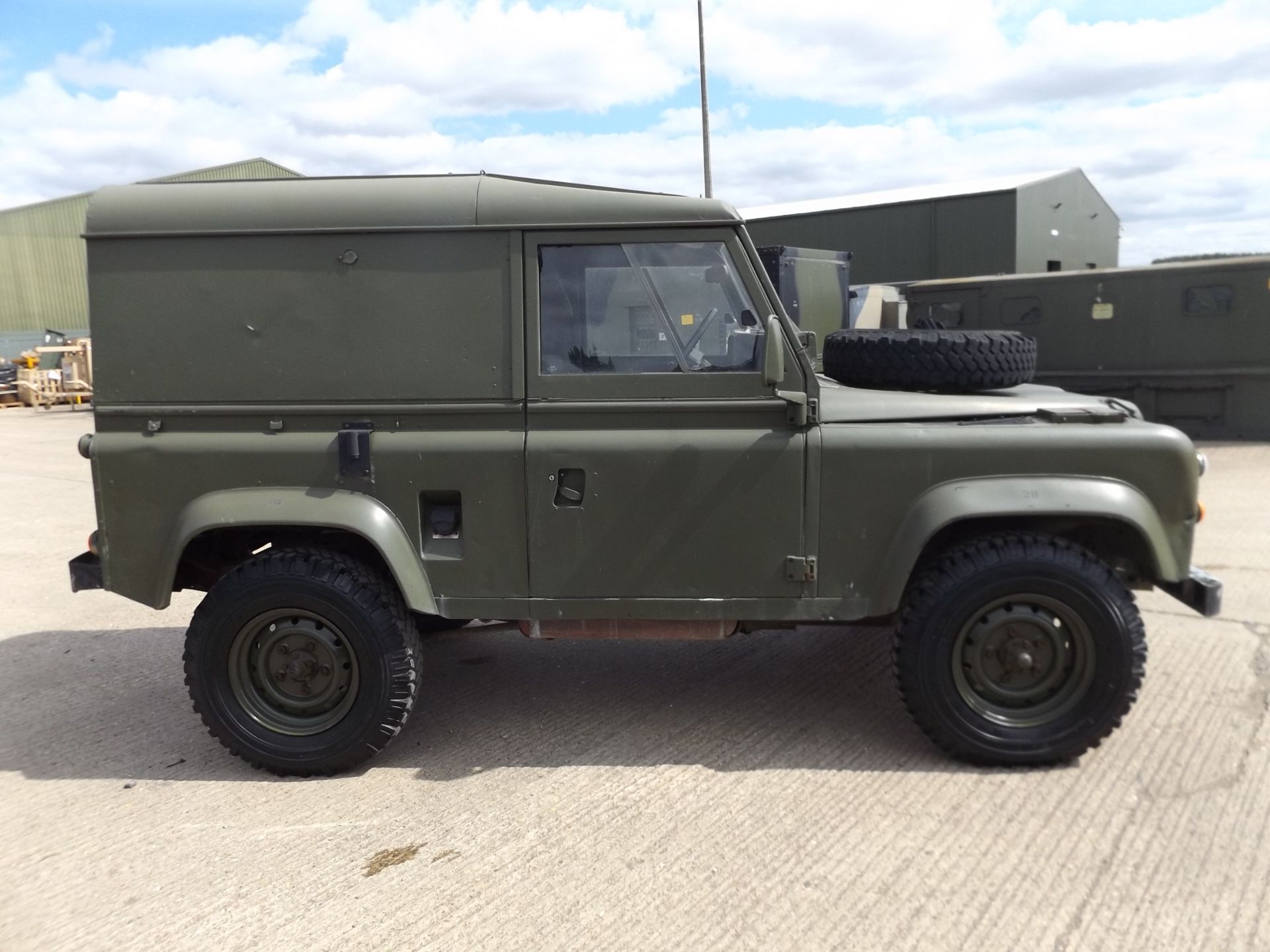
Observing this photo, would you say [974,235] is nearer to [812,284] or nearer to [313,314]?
[812,284]

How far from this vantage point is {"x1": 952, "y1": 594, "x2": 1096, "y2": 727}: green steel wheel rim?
12.4 feet

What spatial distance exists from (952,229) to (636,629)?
73.1 feet

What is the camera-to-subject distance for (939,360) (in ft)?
13.2

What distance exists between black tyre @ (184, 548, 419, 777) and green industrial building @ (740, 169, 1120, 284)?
20142 millimetres

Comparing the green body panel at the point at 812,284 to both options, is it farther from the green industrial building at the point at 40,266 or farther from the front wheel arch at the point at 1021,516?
the green industrial building at the point at 40,266

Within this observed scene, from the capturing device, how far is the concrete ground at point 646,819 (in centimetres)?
291

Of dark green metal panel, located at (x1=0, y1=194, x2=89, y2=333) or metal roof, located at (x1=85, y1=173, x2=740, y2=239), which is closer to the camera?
metal roof, located at (x1=85, y1=173, x2=740, y2=239)

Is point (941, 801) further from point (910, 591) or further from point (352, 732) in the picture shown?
point (352, 732)

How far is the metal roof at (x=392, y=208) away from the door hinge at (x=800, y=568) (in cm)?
128

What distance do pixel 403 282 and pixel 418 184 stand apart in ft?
1.25

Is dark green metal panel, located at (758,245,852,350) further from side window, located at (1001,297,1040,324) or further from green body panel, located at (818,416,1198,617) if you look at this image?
green body panel, located at (818,416,1198,617)

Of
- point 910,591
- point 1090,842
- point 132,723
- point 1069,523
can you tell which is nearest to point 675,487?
point 910,591

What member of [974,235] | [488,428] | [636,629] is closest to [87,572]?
[488,428]

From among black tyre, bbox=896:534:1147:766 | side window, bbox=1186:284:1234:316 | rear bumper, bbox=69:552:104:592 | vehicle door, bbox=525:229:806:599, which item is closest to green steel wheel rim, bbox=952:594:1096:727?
black tyre, bbox=896:534:1147:766
